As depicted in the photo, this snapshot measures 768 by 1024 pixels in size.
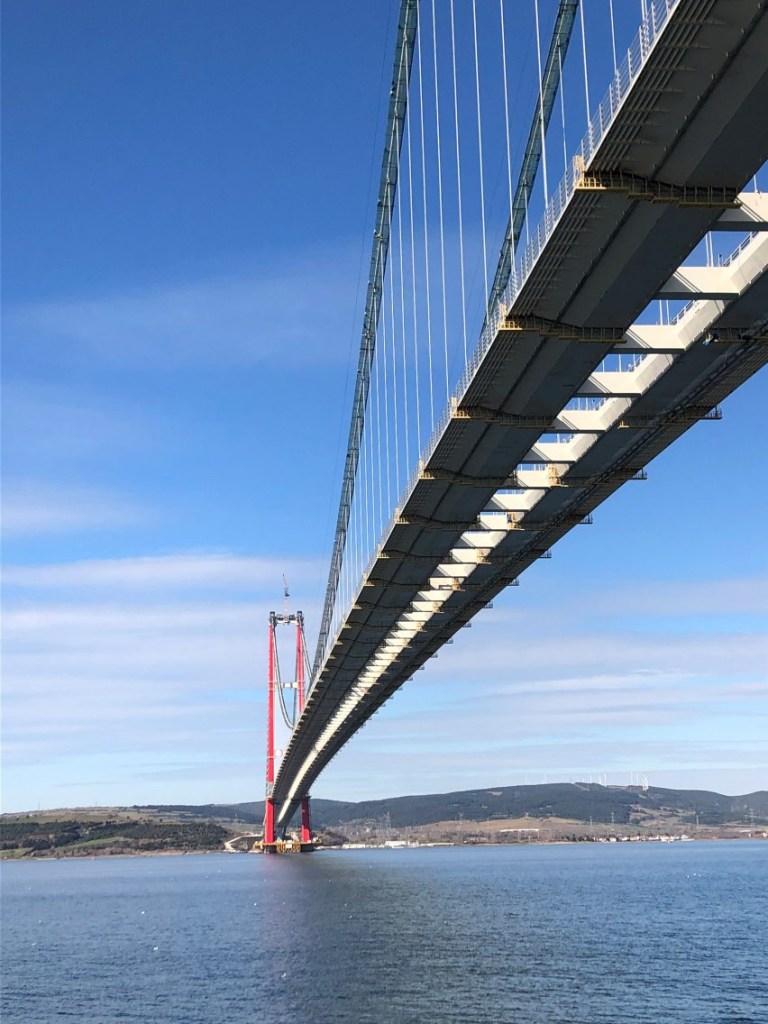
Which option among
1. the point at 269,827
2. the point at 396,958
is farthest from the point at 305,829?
the point at 396,958

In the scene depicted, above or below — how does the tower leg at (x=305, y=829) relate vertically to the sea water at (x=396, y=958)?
above

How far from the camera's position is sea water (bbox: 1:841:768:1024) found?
33.9 m

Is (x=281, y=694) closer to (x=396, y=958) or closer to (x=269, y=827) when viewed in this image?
(x=269, y=827)

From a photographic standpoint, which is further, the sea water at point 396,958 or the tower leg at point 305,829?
the tower leg at point 305,829

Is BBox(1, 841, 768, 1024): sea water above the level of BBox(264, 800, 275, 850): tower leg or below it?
below

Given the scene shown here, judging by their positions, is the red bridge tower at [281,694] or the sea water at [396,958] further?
the red bridge tower at [281,694]

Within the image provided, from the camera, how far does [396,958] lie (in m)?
43.4

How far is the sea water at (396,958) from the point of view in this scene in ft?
111

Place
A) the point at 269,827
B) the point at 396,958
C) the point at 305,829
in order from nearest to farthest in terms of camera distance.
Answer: the point at 396,958 → the point at 269,827 → the point at 305,829

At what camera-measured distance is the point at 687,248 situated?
1980 cm

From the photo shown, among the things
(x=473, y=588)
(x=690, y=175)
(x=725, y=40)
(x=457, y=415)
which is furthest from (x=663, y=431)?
(x=473, y=588)

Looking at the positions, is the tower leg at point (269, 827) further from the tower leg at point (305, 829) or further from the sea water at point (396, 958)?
the sea water at point (396, 958)

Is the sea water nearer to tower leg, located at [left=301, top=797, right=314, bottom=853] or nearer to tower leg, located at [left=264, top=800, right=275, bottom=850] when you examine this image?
tower leg, located at [left=264, top=800, right=275, bottom=850]

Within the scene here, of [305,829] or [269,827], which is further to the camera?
[305,829]
